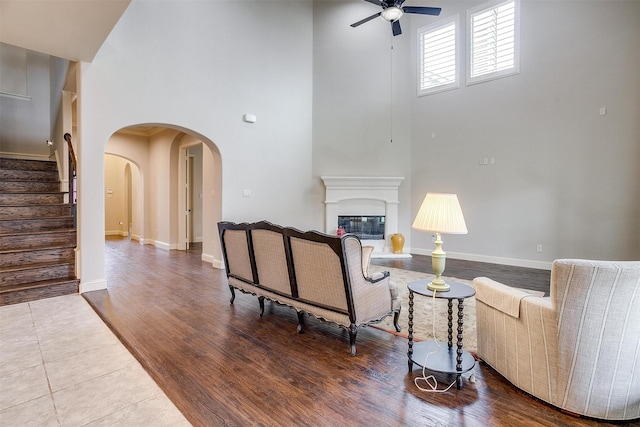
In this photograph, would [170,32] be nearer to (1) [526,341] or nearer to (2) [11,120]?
(2) [11,120]

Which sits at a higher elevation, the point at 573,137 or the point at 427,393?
the point at 573,137

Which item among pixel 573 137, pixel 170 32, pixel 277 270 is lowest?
pixel 277 270

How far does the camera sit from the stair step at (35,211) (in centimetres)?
454

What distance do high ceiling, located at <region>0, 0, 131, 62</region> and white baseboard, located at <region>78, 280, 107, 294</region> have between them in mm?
2782

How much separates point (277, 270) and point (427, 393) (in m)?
1.61

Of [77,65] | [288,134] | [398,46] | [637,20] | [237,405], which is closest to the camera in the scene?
[237,405]

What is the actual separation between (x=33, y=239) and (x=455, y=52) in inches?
307

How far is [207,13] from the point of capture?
5453 mm

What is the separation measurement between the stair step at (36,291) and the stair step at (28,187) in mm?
1946

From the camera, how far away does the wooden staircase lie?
12.9 feet

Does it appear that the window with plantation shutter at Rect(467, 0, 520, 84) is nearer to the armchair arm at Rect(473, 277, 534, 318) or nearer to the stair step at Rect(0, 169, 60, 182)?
the armchair arm at Rect(473, 277, 534, 318)

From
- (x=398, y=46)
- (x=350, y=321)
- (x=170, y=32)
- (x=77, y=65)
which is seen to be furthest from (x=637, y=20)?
(x=77, y=65)

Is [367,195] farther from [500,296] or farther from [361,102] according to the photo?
[500,296]

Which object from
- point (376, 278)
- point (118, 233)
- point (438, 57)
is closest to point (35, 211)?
point (376, 278)
